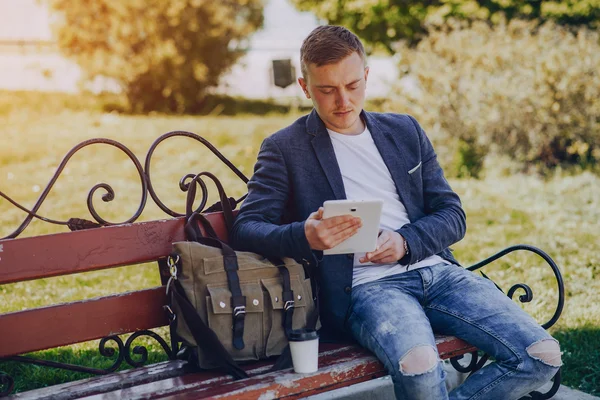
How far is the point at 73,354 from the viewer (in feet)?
12.9

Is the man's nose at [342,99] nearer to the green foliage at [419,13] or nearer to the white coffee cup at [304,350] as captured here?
the white coffee cup at [304,350]

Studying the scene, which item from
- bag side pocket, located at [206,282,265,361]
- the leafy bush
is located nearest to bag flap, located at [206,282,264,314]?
bag side pocket, located at [206,282,265,361]

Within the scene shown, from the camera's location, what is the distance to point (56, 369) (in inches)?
146

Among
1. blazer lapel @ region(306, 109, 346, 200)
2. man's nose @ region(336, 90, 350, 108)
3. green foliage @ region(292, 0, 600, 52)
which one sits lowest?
blazer lapel @ region(306, 109, 346, 200)

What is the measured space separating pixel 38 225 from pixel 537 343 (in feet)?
15.1

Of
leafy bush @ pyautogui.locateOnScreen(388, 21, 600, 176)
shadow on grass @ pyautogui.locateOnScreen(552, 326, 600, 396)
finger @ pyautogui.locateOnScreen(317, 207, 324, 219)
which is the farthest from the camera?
leafy bush @ pyautogui.locateOnScreen(388, 21, 600, 176)

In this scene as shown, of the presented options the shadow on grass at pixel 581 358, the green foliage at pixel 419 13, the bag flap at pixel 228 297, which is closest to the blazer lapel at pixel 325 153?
the bag flap at pixel 228 297

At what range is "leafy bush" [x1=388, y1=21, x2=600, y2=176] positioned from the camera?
27.5 ft

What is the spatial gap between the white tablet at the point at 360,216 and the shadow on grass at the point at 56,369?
4.33 ft

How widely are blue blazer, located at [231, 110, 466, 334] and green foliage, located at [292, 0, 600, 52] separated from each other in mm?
9334

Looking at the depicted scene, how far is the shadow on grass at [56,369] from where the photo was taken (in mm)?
3581

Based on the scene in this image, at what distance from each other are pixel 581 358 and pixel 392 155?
1511mm

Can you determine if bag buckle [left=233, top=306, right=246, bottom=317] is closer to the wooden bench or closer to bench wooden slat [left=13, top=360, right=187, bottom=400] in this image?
the wooden bench

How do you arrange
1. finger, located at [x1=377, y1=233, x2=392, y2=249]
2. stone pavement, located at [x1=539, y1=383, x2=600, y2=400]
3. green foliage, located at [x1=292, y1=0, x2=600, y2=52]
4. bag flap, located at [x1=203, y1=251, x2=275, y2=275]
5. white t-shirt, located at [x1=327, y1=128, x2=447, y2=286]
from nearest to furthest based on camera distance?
bag flap, located at [x1=203, y1=251, x2=275, y2=275] < finger, located at [x1=377, y1=233, x2=392, y2=249] < white t-shirt, located at [x1=327, y1=128, x2=447, y2=286] < stone pavement, located at [x1=539, y1=383, x2=600, y2=400] < green foliage, located at [x1=292, y1=0, x2=600, y2=52]
